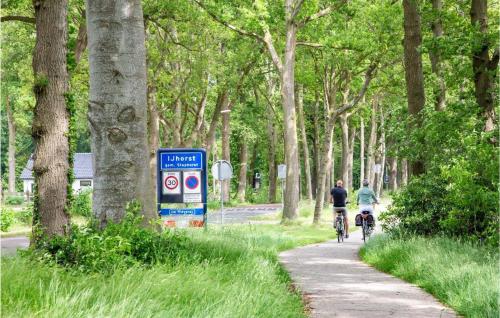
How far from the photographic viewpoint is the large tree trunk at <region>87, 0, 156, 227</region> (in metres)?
9.68

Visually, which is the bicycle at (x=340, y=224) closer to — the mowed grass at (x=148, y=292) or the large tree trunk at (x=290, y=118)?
the large tree trunk at (x=290, y=118)

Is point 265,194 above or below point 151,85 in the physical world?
below

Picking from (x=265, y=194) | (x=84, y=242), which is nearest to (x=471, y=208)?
(x=84, y=242)

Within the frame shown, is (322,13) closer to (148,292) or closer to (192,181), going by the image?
(192,181)

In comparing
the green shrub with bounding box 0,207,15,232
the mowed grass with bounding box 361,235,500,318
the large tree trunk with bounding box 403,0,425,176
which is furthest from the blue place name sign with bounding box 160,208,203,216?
the large tree trunk with bounding box 403,0,425,176

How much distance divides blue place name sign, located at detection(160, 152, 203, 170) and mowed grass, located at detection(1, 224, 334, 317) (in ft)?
27.7

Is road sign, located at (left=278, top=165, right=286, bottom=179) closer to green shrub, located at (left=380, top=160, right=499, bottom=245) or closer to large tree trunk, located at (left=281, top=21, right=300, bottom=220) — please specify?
large tree trunk, located at (left=281, top=21, right=300, bottom=220)

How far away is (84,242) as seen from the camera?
8.23 m

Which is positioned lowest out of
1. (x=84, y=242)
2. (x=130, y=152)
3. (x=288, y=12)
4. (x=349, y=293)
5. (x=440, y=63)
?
(x=349, y=293)

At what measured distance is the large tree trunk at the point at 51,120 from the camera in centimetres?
1069

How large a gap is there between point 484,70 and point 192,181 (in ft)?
23.4

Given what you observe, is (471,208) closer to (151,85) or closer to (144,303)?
(144,303)

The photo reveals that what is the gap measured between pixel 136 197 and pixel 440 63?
48.1ft

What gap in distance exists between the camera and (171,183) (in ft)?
59.4
